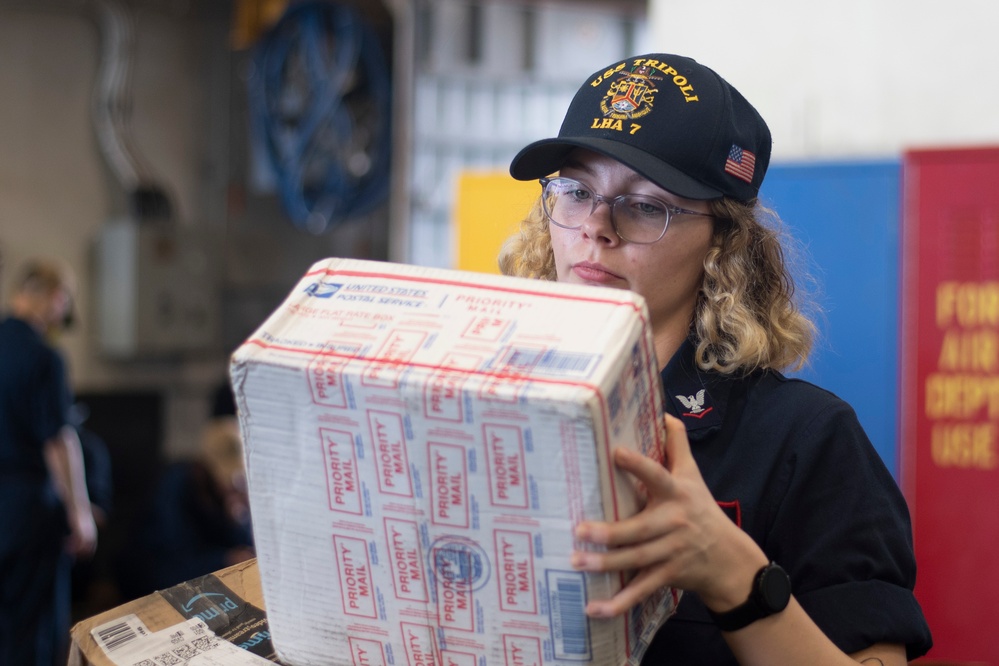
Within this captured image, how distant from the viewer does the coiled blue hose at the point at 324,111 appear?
5.66 m

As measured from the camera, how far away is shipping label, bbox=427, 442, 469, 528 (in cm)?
77

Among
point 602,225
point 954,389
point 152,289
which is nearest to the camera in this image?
point 602,225

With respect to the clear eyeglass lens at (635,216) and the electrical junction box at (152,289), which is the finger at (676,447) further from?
the electrical junction box at (152,289)

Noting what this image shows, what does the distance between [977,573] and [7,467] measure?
3.28 m

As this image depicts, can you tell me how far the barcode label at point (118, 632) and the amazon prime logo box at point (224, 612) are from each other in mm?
44

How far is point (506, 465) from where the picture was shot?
76 cm

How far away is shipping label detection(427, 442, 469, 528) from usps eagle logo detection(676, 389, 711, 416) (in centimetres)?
37

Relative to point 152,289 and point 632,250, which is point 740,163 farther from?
point 152,289

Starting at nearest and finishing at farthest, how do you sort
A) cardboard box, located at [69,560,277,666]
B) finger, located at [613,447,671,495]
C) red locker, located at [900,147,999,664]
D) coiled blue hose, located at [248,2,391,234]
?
1. finger, located at [613,447,671,495]
2. cardboard box, located at [69,560,277,666]
3. red locker, located at [900,147,999,664]
4. coiled blue hose, located at [248,2,391,234]

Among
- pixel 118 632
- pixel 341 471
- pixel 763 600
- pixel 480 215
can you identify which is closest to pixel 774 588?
pixel 763 600

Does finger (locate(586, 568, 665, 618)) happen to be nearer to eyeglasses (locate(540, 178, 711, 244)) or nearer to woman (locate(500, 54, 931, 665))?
woman (locate(500, 54, 931, 665))

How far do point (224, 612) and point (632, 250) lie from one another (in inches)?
21.9

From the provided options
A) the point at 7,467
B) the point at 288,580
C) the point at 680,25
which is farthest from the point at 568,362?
the point at 7,467

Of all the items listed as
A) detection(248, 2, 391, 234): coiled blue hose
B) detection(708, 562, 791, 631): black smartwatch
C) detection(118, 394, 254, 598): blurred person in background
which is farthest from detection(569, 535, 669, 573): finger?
detection(248, 2, 391, 234): coiled blue hose
